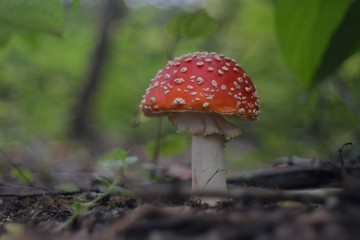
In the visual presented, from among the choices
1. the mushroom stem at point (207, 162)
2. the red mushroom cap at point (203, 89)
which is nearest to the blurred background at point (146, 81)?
the red mushroom cap at point (203, 89)

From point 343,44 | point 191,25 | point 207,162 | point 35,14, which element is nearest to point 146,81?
point 191,25

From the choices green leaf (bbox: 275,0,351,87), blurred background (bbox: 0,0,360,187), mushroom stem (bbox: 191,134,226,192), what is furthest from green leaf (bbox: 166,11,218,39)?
mushroom stem (bbox: 191,134,226,192)

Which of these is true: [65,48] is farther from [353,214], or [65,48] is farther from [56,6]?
[353,214]

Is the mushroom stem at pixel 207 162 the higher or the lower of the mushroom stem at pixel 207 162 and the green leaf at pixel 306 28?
the lower

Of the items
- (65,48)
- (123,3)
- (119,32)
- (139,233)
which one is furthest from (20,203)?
(123,3)

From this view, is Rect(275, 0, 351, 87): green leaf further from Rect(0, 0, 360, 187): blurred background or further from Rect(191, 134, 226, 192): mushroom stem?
Rect(191, 134, 226, 192): mushroom stem

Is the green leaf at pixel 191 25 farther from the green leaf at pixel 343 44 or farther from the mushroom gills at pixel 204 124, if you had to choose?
the green leaf at pixel 343 44
